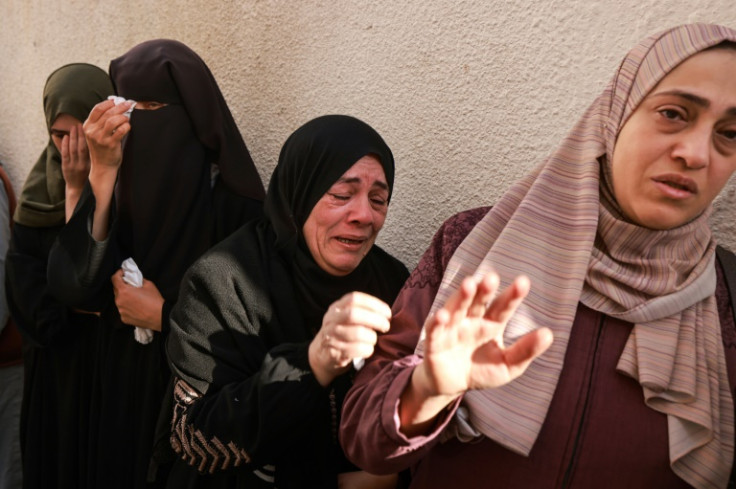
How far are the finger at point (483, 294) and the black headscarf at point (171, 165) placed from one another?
1.60 metres

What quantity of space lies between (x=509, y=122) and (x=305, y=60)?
1104mm

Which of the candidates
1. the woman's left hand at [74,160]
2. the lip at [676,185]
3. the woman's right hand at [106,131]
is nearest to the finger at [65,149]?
the woman's left hand at [74,160]

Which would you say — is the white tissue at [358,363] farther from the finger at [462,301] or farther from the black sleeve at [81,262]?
the black sleeve at [81,262]

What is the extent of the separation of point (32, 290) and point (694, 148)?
255cm

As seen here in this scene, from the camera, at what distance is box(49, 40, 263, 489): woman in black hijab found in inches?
92.9

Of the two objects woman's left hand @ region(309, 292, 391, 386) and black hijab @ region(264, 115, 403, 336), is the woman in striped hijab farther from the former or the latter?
black hijab @ region(264, 115, 403, 336)

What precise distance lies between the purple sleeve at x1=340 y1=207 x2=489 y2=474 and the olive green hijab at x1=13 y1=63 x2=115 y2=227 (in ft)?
6.71

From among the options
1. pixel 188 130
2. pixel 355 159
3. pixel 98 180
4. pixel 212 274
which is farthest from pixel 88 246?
pixel 355 159

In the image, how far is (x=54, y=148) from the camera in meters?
3.09

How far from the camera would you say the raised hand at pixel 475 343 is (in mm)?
1002

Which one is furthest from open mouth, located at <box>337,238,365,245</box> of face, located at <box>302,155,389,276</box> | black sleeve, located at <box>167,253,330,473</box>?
black sleeve, located at <box>167,253,330,473</box>

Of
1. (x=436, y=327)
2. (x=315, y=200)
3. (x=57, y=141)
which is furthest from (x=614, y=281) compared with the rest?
(x=57, y=141)

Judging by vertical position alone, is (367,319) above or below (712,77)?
below

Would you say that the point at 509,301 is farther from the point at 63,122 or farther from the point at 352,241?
the point at 63,122
